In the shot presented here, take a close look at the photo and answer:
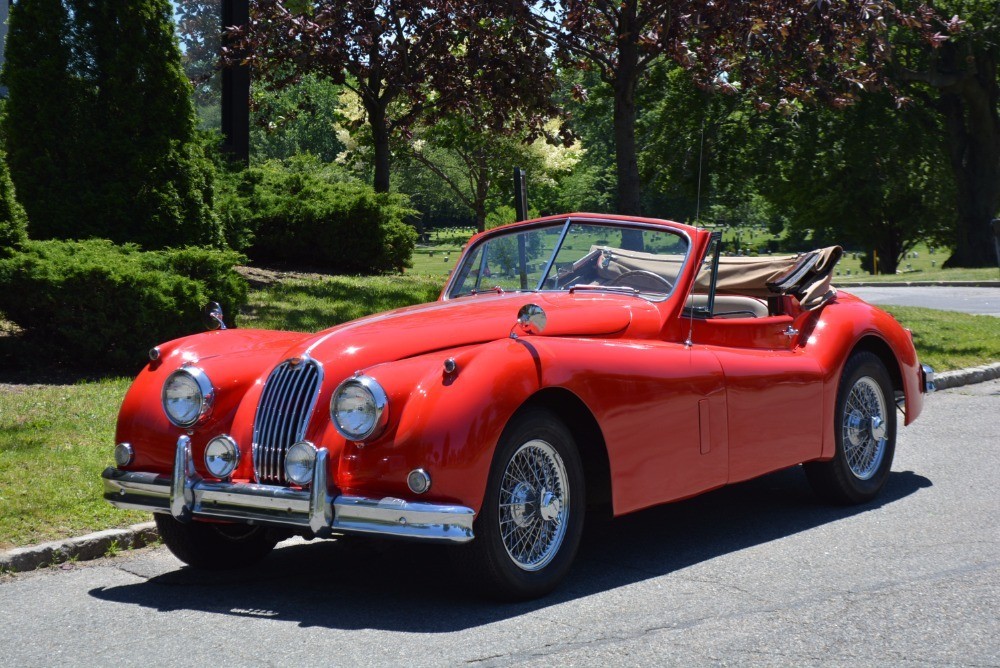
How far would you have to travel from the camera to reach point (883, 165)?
3406cm

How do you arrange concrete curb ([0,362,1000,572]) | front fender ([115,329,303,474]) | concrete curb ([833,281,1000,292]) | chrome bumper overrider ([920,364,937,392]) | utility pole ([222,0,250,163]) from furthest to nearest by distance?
concrete curb ([833,281,1000,292]), utility pole ([222,0,250,163]), chrome bumper overrider ([920,364,937,392]), concrete curb ([0,362,1000,572]), front fender ([115,329,303,474])

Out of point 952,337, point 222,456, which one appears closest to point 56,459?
point 222,456

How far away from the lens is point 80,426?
8.39 meters

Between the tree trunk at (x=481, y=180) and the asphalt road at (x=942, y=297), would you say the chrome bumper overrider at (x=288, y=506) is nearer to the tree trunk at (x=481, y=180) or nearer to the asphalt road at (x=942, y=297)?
the asphalt road at (x=942, y=297)

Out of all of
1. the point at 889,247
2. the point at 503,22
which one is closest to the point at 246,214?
the point at 503,22

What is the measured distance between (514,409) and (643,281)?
1.87 meters

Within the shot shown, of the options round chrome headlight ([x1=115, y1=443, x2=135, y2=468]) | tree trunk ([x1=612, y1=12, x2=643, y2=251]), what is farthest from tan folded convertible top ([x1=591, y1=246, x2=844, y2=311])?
tree trunk ([x1=612, y1=12, x2=643, y2=251])

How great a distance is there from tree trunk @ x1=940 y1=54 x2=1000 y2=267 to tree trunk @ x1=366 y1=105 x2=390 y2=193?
18.5 m

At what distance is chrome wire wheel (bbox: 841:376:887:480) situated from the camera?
721 cm

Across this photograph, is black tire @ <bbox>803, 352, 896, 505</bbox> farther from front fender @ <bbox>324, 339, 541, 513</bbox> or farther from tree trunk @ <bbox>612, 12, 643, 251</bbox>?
tree trunk @ <bbox>612, 12, 643, 251</bbox>

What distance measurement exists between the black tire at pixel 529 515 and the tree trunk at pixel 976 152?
98.0ft

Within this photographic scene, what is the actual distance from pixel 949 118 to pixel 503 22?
22.2m

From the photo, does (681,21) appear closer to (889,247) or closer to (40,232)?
(40,232)

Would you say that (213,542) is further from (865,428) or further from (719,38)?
(719,38)
